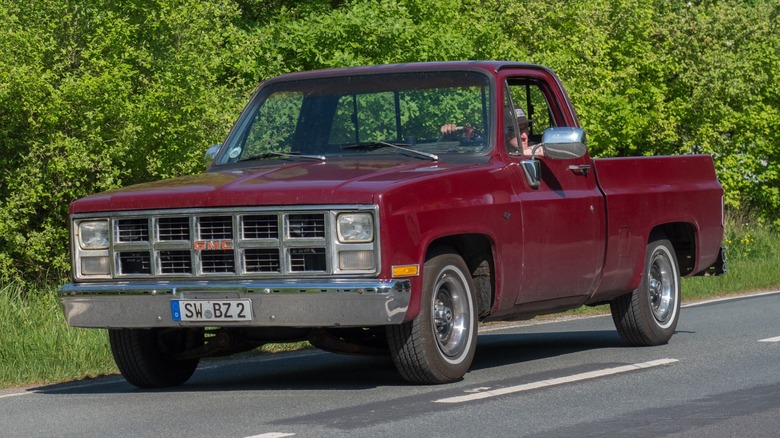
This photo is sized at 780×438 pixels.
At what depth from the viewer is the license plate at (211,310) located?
28.5 ft

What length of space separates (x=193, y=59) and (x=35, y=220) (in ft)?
9.54

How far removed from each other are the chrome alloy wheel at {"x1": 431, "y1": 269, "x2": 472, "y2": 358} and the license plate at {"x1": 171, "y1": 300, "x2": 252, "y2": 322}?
3.87 feet

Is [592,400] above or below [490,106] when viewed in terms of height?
below

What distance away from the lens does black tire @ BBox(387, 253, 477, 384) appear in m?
8.87

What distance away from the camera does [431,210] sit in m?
8.89

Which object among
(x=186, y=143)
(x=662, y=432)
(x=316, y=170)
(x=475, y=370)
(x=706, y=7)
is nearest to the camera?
(x=662, y=432)

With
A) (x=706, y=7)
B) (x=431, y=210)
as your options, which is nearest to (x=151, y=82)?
(x=431, y=210)

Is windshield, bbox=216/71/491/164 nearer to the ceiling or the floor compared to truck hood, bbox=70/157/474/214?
nearer to the ceiling

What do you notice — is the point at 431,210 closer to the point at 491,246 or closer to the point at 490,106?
the point at 491,246

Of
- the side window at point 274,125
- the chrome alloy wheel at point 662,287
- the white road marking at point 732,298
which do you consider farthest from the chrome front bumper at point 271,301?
the white road marking at point 732,298

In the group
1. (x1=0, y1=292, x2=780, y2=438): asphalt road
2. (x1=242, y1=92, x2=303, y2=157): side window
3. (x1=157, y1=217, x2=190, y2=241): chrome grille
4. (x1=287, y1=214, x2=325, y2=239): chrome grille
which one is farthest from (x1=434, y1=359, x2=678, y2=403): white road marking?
(x1=242, y1=92, x2=303, y2=157): side window

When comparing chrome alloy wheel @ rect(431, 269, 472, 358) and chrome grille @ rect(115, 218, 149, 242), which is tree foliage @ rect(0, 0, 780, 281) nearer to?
chrome grille @ rect(115, 218, 149, 242)

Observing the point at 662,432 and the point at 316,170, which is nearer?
the point at 662,432

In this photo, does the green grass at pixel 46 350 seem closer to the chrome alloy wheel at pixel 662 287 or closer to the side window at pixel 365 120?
the side window at pixel 365 120
